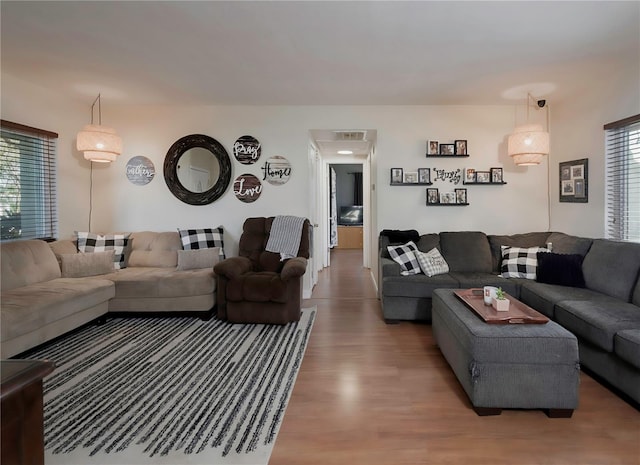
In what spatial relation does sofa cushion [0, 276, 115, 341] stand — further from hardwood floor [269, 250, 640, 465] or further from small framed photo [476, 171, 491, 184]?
small framed photo [476, 171, 491, 184]

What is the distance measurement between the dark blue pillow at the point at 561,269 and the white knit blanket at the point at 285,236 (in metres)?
2.51

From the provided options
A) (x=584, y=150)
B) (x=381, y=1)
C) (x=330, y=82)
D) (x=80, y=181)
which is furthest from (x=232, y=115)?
(x=584, y=150)

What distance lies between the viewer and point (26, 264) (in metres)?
3.27

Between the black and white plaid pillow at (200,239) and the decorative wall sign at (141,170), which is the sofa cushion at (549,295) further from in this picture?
the decorative wall sign at (141,170)

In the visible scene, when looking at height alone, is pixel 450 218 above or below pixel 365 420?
above

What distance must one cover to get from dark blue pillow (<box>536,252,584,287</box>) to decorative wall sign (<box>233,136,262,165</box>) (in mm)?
3417

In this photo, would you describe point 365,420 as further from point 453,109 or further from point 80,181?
point 80,181

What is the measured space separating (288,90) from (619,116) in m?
3.23

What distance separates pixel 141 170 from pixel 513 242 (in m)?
4.66

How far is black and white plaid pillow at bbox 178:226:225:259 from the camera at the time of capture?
13.7 feet

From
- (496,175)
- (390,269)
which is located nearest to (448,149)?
(496,175)

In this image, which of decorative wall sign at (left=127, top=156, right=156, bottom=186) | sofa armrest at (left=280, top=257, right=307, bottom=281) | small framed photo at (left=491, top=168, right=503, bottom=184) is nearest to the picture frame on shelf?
small framed photo at (left=491, top=168, right=503, bottom=184)

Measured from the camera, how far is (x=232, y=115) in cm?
448

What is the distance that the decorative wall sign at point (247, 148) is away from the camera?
176 inches
